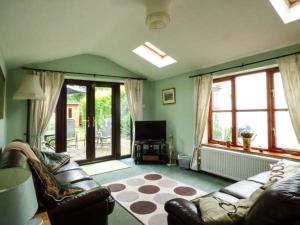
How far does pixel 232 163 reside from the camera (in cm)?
324

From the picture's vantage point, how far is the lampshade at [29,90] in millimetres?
3203

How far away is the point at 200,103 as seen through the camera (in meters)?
3.83

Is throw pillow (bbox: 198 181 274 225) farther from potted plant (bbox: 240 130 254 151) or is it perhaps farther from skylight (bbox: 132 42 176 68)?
skylight (bbox: 132 42 176 68)

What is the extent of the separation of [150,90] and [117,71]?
1.10 meters

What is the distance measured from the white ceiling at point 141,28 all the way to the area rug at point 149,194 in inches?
94.7

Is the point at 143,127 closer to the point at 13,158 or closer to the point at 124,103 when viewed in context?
the point at 124,103

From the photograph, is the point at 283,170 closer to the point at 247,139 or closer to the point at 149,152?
the point at 247,139

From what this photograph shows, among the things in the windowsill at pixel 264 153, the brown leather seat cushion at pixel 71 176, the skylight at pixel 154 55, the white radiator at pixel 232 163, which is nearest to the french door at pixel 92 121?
the skylight at pixel 154 55

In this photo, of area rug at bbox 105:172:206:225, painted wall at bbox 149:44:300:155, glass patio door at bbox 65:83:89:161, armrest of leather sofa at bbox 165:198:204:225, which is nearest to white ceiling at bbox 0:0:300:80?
painted wall at bbox 149:44:300:155

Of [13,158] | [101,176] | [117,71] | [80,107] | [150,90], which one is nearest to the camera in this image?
[13,158]

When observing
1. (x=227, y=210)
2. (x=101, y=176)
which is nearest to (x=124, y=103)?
(x=101, y=176)

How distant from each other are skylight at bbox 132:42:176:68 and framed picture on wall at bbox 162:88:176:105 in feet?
2.35

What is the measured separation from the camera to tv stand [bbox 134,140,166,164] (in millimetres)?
4582

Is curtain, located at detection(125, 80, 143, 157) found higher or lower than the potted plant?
higher
